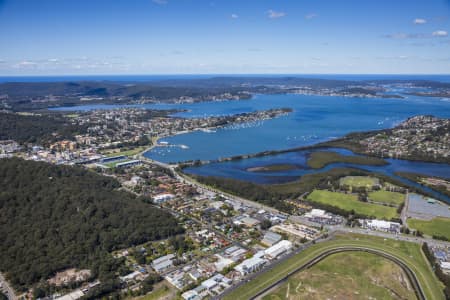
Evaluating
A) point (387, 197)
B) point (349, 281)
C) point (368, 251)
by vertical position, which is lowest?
point (349, 281)

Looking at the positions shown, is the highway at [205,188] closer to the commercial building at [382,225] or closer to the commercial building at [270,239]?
the commercial building at [270,239]

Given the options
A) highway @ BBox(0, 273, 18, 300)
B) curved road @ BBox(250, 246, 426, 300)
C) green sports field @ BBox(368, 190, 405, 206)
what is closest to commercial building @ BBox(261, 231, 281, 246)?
Result: curved road @ BBox(250, 246, 426, 300)

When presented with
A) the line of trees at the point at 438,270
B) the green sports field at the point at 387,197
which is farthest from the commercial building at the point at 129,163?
the line of trees at the point at 438,270

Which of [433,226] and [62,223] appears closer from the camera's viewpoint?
[62,223]

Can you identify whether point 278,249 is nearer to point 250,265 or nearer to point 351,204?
point 250,265

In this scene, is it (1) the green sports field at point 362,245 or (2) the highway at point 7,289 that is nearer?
(2) the highway at point 7,289

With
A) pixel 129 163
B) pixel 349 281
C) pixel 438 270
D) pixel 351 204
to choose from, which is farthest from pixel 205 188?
pixel 438 270

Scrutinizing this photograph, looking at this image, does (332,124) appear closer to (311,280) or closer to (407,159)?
(407,159)

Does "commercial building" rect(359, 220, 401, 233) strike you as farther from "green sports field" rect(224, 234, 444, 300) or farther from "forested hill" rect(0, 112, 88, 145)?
"forested hill" rect(0, 112, 88, 145)
